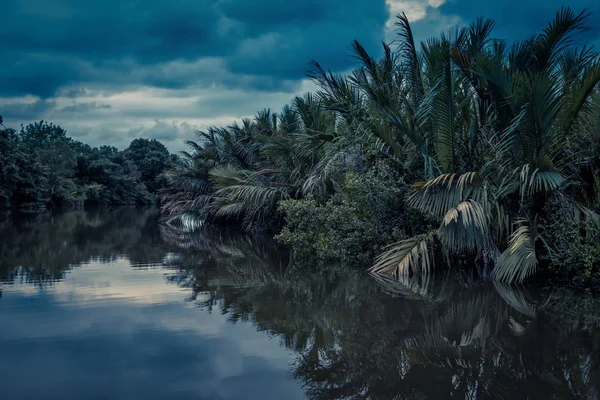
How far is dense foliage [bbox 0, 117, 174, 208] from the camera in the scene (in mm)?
33375

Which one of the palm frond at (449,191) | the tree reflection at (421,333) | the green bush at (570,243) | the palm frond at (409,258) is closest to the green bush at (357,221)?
the palm frond at (409,258)

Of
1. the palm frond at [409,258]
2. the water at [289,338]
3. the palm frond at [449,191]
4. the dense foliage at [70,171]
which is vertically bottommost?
the water at [289,338]

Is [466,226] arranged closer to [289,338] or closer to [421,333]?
[421,333]

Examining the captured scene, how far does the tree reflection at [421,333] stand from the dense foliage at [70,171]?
29343 mm

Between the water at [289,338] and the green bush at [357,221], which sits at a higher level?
the green bush at [357,221]

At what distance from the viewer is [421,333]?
5.34 meters

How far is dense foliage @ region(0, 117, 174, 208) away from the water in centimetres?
2805

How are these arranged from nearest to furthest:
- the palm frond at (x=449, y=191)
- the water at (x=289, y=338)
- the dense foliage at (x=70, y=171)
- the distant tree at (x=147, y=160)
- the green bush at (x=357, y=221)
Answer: the water at (x=289, y=338), the palm frond at (x=449, y=191), the green bush at (x=357, y=221), the dense foliage at (x=70, y=171), the distant tree at (x=147, y=160)

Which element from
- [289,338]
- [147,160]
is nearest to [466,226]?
[289,338]

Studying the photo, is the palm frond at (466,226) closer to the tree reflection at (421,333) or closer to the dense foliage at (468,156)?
the dense foliage at (468,156)

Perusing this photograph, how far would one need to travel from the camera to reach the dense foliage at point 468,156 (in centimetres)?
786

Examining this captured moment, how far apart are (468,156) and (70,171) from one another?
45.5m

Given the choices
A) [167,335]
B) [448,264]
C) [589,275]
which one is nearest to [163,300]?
[167,335]

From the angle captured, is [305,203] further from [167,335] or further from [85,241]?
[85,241]
